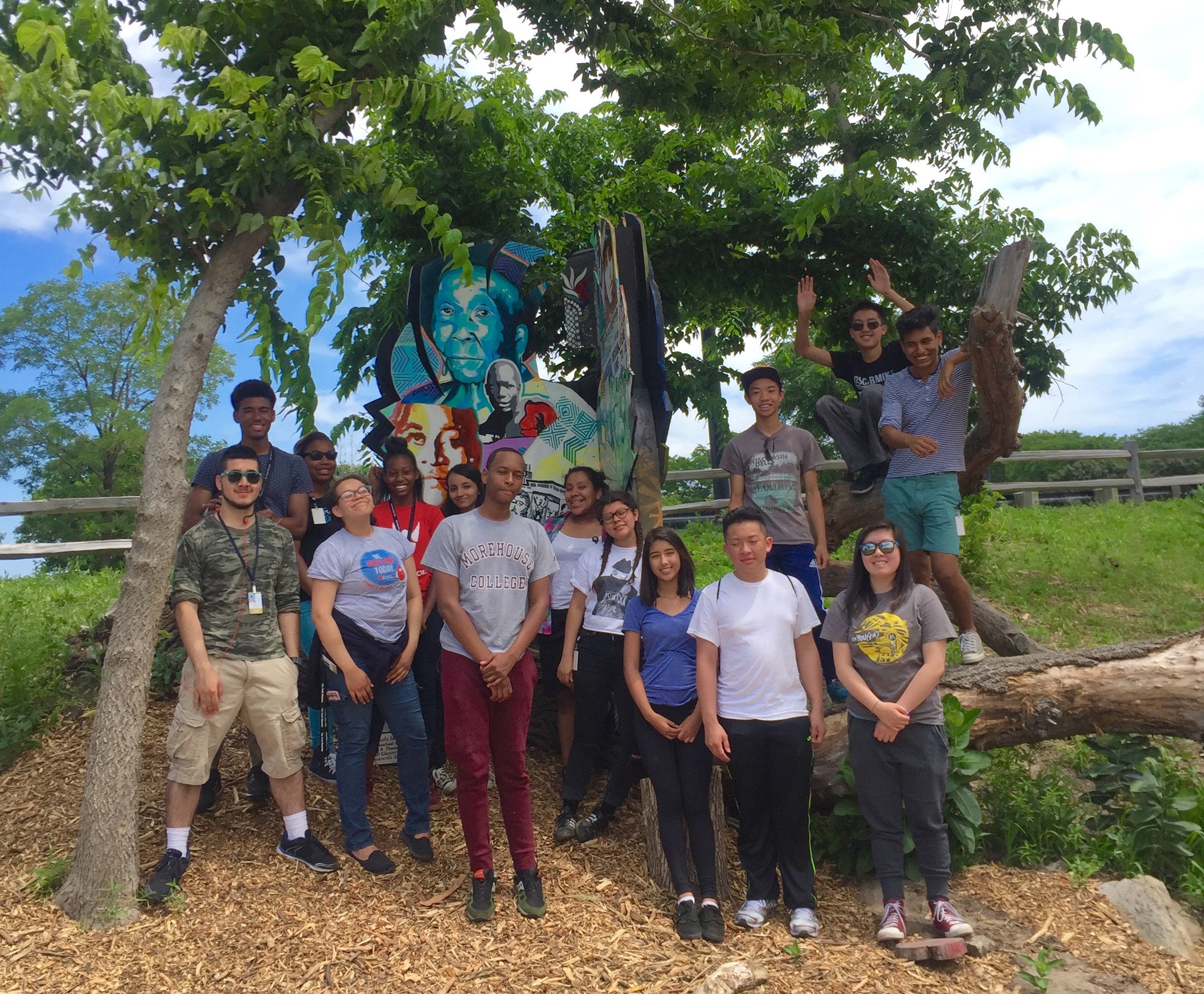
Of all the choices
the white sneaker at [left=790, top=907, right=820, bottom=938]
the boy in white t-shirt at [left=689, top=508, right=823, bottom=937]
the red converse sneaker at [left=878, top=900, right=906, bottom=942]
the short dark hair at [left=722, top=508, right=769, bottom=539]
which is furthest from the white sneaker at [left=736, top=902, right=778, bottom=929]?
the short dark hair at [left=722, top=508, right=769, bottom=539]

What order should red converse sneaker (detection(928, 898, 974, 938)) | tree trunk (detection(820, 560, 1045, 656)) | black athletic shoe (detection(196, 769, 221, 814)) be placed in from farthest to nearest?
tree trunk (detection(820, 560, 1045, 656)), black athletic shoe (detection(196, 769, 221, 814)), red converse sneaker (detection(928, 898, 974, 938))

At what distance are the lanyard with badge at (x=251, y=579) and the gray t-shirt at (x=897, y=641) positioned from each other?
246 centimetres

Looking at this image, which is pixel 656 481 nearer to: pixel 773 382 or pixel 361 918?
pixel 773 382

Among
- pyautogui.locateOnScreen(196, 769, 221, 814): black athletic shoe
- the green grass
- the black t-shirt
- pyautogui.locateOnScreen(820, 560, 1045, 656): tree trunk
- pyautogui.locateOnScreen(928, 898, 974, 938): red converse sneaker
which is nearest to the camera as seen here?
pyautogui.locateOnScreen(928, 898, 974, 938): red converse sneaker

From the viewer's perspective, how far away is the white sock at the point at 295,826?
4281 millimetres

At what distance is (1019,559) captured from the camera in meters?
10.8

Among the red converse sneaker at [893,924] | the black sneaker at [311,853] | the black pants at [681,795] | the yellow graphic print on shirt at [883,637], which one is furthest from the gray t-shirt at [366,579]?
the red converse sneaker at [893,924]

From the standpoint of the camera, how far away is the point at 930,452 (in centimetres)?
509

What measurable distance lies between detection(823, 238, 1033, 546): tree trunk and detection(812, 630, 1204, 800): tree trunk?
123 centimetres

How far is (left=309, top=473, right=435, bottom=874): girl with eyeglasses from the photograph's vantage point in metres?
4.25

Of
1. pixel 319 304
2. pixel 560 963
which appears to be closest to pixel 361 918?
pixel 560 963

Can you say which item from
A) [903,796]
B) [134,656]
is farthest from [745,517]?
[134,656]

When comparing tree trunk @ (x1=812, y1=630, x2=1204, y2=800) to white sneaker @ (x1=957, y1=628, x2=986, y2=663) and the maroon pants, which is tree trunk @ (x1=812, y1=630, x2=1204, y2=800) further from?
the maroon pants

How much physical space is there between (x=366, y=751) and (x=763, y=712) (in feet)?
5.98
